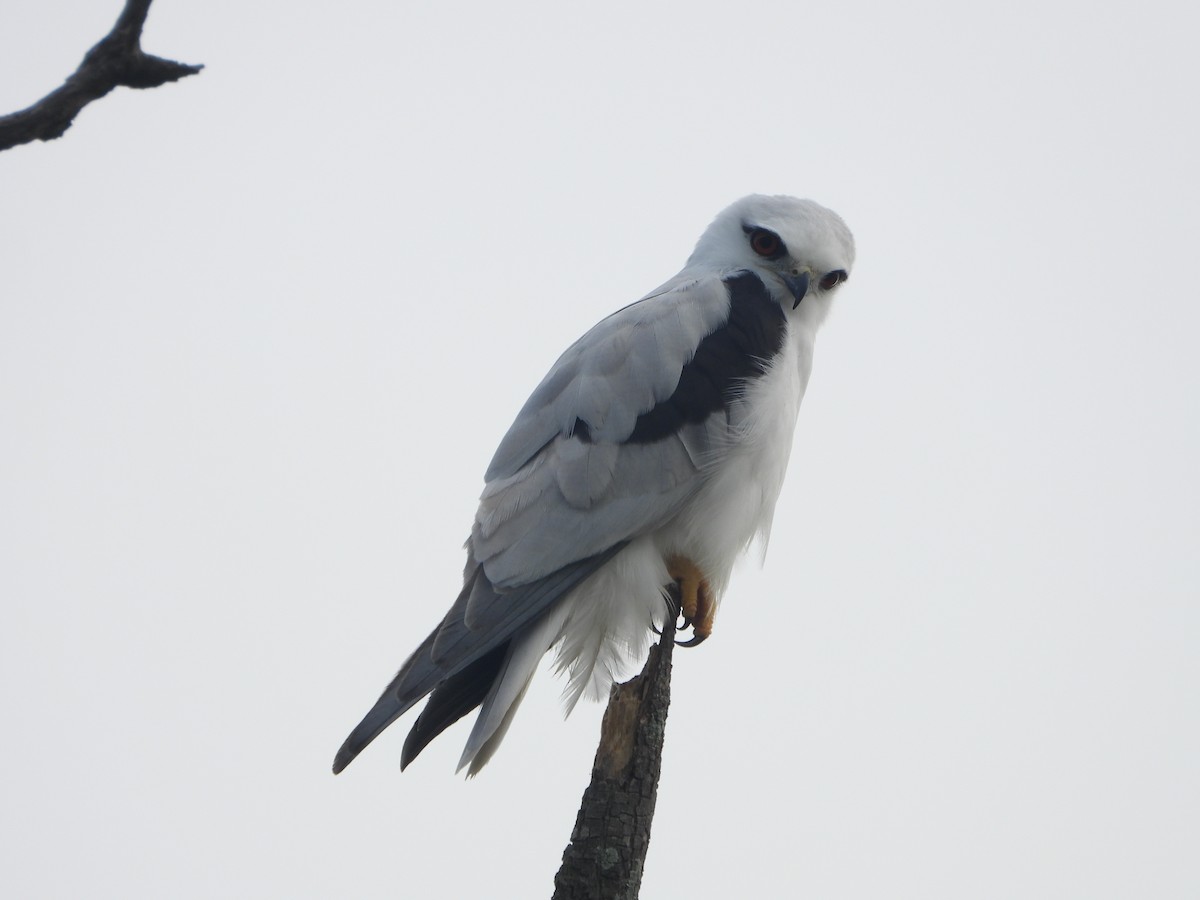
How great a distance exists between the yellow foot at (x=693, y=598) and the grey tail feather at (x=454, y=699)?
28.0 inches

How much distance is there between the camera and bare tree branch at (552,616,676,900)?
323 centimetres

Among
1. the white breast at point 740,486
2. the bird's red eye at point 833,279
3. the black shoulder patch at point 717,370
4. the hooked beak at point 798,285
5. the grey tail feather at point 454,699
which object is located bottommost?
the grey tail feather at point 454,699

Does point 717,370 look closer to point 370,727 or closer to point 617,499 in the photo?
point 617,499

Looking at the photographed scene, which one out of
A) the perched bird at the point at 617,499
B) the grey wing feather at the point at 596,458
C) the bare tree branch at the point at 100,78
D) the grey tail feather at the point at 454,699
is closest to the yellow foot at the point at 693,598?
the perched bird at the point at 617,499

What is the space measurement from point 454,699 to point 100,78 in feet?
8.18

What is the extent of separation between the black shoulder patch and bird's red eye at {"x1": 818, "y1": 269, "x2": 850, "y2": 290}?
44 cm

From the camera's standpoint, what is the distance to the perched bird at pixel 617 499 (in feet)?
13.8

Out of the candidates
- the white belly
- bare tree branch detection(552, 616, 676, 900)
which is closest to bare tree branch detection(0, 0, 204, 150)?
bare tree branch detection(552, 616, 676, 900)

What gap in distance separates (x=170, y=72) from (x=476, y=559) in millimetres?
2365

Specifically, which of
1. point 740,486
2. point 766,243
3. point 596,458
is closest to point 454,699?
point 596,458

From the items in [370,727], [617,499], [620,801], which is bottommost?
[620,801]

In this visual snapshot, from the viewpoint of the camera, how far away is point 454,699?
423 centimetres

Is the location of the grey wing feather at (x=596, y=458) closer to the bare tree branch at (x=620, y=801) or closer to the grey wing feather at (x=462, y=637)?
the grey wing feather at (x=462, y=637)

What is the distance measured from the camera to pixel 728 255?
204 inches
